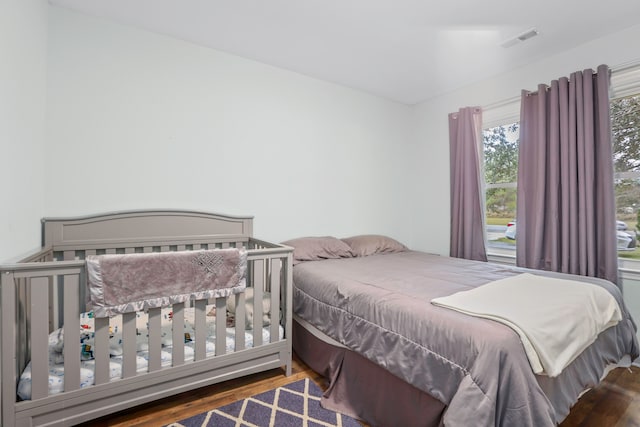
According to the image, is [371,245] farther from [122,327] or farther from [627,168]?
[122,327]

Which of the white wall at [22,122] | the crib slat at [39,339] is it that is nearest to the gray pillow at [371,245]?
the crib slat at [39,339]

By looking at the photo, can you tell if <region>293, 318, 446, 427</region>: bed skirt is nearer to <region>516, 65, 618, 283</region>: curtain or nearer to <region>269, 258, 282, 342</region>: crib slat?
<region>269, 258, 282, 342</region>: crib slat

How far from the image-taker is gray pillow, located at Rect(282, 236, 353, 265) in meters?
2.59

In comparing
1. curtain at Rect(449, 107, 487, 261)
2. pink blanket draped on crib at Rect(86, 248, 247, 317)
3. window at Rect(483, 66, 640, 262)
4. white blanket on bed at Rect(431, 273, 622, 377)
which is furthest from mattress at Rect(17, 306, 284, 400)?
window at Rect(483, 66, 640, 262)

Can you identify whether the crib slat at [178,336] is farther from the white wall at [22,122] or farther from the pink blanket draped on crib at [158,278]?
the white wall at [22,122]

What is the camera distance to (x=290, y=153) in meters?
2.85

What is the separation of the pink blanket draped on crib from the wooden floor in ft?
2.01

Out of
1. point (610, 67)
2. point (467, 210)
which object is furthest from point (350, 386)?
point (610, 67)

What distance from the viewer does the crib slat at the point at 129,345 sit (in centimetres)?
143

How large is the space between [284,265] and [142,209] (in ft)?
3.70

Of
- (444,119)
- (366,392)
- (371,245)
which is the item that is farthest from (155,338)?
(444,119)

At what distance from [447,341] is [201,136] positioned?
2.18 m

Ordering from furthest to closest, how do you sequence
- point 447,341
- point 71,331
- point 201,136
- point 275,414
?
point 201,136
point 275,414
point 71,331
point 447,341

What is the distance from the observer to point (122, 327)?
1446 millimetres
